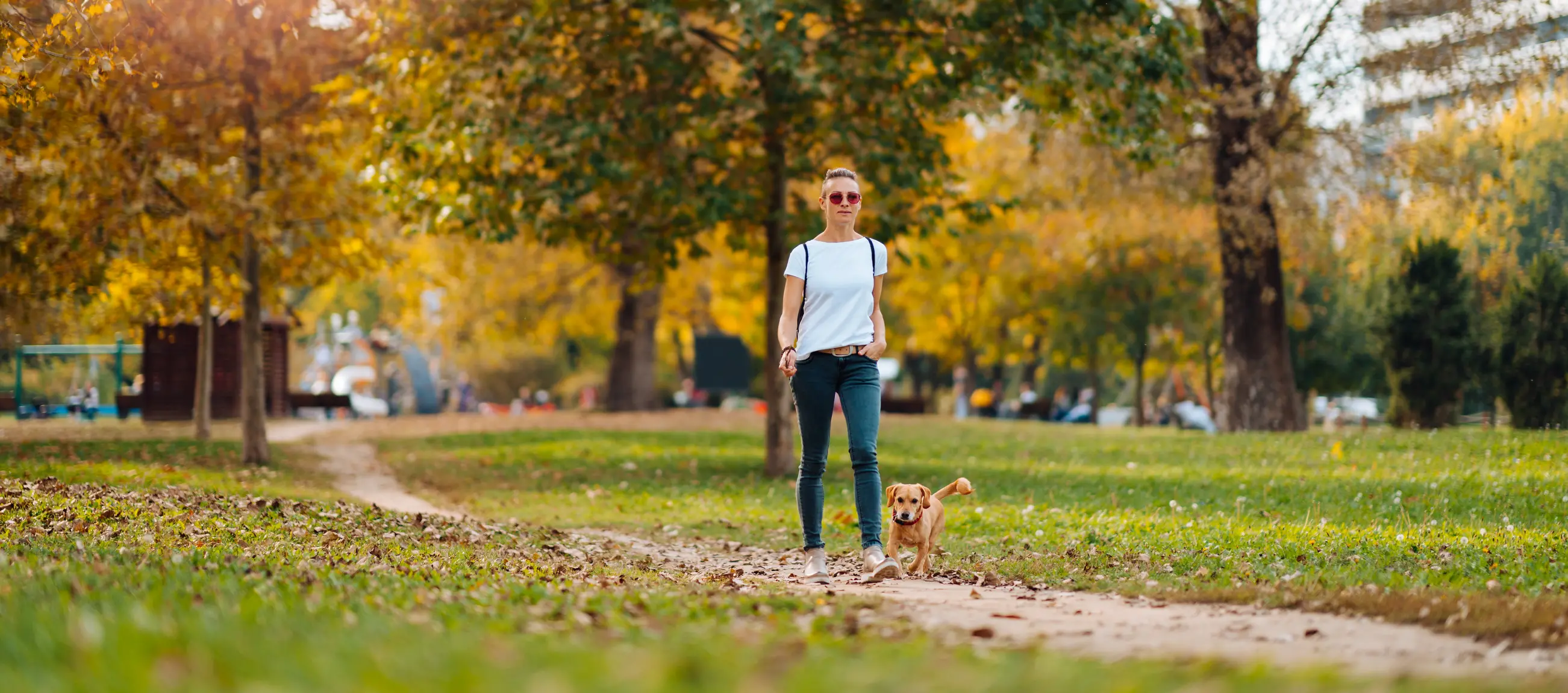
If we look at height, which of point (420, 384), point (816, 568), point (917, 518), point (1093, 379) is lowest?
point (816, 568)

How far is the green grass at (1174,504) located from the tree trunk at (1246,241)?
2.20 metres

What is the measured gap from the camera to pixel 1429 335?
25.0 m

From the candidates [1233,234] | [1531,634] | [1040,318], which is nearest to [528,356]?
[1040,318]

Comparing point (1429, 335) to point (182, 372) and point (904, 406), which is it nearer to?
point (904, 406)

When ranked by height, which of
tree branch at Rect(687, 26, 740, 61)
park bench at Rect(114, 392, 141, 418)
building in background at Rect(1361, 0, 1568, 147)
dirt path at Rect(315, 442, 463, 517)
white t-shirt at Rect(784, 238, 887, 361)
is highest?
building in background at Rect(1361, 0, 1568, 147)

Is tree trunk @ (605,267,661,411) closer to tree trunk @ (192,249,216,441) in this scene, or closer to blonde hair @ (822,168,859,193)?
tree trunk @ (192,249,216,441)

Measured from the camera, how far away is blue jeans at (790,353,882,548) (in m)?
8.16

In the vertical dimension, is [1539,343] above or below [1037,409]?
Result: above

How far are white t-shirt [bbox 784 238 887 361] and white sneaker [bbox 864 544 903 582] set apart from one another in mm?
1211

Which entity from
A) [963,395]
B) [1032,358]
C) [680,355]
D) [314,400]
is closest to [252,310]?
[314,400]

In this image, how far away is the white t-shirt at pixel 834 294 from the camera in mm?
8070

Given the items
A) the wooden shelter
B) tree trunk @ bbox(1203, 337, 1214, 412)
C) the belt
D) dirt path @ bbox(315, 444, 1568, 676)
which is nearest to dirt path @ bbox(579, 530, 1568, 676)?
dirt path @ bbox(315, 444, 1568, 676)

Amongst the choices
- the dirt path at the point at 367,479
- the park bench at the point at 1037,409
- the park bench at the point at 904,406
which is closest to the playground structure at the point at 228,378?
the dirt path at the point at 367,479

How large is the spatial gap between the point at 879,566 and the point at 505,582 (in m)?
2.11
